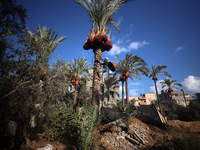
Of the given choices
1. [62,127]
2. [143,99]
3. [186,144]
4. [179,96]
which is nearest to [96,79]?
[62,127]

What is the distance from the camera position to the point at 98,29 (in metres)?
7.41

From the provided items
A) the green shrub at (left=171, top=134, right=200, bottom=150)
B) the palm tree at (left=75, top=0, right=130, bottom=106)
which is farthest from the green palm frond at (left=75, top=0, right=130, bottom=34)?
the green shrub at (left=171, top=134, right=200, bottom=150)

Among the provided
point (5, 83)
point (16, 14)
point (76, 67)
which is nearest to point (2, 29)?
point (16, 14)

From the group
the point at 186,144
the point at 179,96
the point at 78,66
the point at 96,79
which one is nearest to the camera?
the point at 186,144

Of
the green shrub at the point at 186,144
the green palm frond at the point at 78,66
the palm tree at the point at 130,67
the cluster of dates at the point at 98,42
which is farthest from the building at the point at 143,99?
the green shrub at the point at 186,144

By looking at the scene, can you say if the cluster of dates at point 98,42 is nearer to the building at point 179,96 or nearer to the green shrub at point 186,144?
the green shrub at point 186,144

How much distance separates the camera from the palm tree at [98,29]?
6.80m

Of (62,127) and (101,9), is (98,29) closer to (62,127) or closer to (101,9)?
(101,9)

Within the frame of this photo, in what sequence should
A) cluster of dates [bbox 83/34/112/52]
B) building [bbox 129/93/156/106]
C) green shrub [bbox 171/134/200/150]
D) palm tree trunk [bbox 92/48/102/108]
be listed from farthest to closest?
building [bbox 129/93/156/106] → cluster of dates [bbox 83/34/112/52] → palm tree trunk [bbox 92/48/102/108] → green shrub [bbox 171/134/200/150]

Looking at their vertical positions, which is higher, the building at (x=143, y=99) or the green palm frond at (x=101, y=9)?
the green palm frond at (x=101, y=9)

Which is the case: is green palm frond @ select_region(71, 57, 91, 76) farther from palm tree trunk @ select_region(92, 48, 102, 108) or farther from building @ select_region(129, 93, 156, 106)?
building @ select_region(129, 93, 156, 106)

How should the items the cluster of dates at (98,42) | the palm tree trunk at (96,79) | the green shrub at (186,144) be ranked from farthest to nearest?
the cluster of dates at (98,42)
the palm tree trunk at (96,79)
the green shrub at (186,144)

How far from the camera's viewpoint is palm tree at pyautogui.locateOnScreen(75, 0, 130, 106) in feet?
22.3

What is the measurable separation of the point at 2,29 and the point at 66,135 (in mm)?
5482
